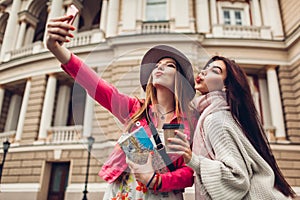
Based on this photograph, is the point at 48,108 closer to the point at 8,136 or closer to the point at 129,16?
the point at 8,136

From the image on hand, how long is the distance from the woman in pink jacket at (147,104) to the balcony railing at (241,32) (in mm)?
10160

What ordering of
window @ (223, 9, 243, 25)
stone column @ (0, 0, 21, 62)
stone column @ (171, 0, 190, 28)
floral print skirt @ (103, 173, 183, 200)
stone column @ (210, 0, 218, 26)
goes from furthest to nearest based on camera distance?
stone column @ (0, 0, 21, 62) → window @ (223, 9, 243, 25) → stone column @ (210, 0, 218, 26) → stone column @ (171, 0, 190, 28) → floral print skirt @ (103, 173, 183, 200)

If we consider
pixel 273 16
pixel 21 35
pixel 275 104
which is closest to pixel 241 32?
pixel 273 16

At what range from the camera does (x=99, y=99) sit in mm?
1542

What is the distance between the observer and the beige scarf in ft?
4.80

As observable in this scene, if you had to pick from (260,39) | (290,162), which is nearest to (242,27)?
(260,39)

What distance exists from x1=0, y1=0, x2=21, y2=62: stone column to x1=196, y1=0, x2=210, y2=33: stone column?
33.9 feet

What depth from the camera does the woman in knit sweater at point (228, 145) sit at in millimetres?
1326

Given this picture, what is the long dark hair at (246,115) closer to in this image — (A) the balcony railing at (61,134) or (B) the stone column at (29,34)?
(A) the balcony railing at (61,134)

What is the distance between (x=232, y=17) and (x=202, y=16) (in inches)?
73.2

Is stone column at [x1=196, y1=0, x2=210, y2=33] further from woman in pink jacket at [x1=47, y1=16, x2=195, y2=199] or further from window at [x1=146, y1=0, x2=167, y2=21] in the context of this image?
woman in pink jacket at [x1=47, y1=16, x2=195, y2=199]

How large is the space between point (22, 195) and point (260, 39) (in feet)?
38.2

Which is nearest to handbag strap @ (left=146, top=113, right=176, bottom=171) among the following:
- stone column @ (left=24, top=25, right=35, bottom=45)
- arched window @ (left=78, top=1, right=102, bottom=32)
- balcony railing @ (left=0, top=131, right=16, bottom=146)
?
balcony railing @ (left=0, top=131, right=16, bottom=146)

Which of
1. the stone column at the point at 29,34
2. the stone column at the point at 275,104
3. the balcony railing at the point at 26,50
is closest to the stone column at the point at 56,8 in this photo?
the balcony railing at the point at 26,50
